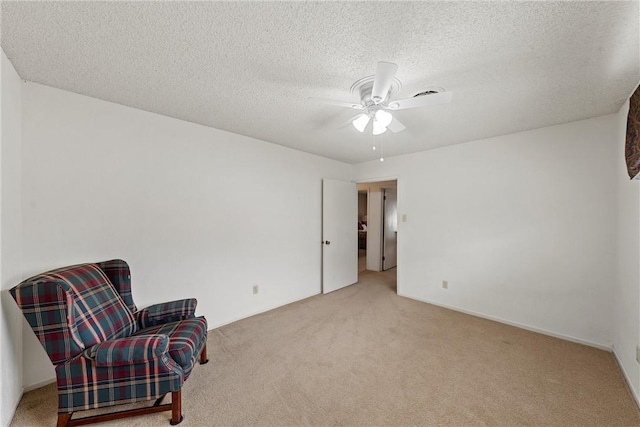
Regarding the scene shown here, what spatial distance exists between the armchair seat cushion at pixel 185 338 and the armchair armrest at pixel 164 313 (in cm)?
5

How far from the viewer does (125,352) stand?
146cm

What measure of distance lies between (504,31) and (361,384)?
8.13 feet

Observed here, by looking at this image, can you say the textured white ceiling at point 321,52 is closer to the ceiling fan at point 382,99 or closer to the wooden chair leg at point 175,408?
the ceiling fan at point 382,99

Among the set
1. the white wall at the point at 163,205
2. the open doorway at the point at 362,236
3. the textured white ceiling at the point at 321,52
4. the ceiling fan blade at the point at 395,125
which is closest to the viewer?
the textured white ceiling at the point at 321,52

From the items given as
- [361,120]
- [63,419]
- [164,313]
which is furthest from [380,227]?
[63,419]

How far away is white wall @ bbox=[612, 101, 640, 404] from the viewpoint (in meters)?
1.83

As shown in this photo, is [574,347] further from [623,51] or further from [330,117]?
[330,117]

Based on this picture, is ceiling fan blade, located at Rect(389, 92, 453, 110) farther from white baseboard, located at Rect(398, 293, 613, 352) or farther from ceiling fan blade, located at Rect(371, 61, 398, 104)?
white baseboard, located at Rect(398, 293, 613, 352)

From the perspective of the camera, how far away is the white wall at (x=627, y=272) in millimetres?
1829

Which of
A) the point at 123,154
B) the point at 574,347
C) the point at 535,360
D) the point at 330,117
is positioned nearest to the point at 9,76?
the point at 123,154

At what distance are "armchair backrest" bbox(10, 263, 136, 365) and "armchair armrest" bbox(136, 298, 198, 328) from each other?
0.24 meters

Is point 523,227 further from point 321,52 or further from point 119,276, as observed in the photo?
point 119,276

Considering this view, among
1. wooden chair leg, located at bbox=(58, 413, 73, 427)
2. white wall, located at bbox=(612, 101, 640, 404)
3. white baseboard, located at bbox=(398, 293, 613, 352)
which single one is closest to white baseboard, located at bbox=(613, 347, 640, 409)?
white wall, located at bbox=(612, 101, 640, 404)

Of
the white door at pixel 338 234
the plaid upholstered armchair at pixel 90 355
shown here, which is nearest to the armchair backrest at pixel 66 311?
the plaid upholstered armchair at pixel 90 355
